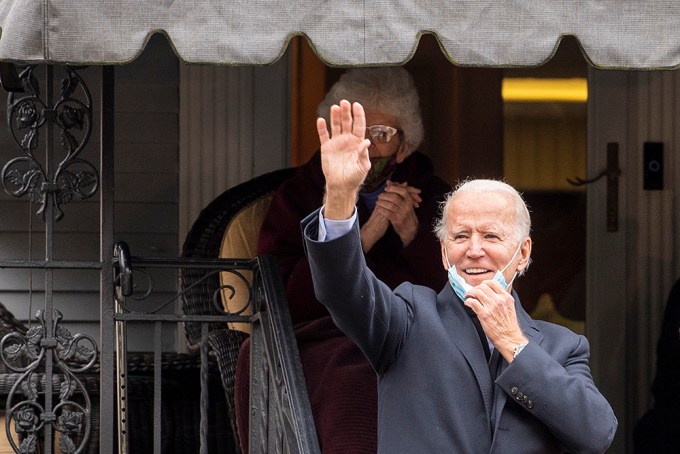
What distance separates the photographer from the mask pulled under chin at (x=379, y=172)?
522cm

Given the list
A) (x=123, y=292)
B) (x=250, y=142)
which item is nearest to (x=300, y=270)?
(x=123, y=292)

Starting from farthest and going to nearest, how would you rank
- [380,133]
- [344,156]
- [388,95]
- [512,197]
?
[388,95], [380,133], [512,197], [344,156]

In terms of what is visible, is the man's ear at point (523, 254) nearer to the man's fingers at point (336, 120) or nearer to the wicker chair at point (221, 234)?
the man's fingers at point (336, 120)

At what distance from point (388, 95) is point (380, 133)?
0.19m

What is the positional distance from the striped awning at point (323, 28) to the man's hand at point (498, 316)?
0.84m

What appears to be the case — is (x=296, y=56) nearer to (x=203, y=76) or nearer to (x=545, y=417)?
(x=203, y=76)

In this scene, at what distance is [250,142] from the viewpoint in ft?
23.7

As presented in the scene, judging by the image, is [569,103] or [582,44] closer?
[582,44]

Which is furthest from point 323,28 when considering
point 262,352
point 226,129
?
point 226,129

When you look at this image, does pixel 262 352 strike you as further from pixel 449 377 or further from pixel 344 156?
pixel 344 156

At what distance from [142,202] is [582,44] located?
3.48 meters

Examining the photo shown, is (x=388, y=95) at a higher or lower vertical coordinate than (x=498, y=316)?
higher

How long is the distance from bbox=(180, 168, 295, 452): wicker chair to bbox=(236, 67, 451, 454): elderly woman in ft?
2.46

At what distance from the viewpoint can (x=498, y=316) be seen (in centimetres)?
374
